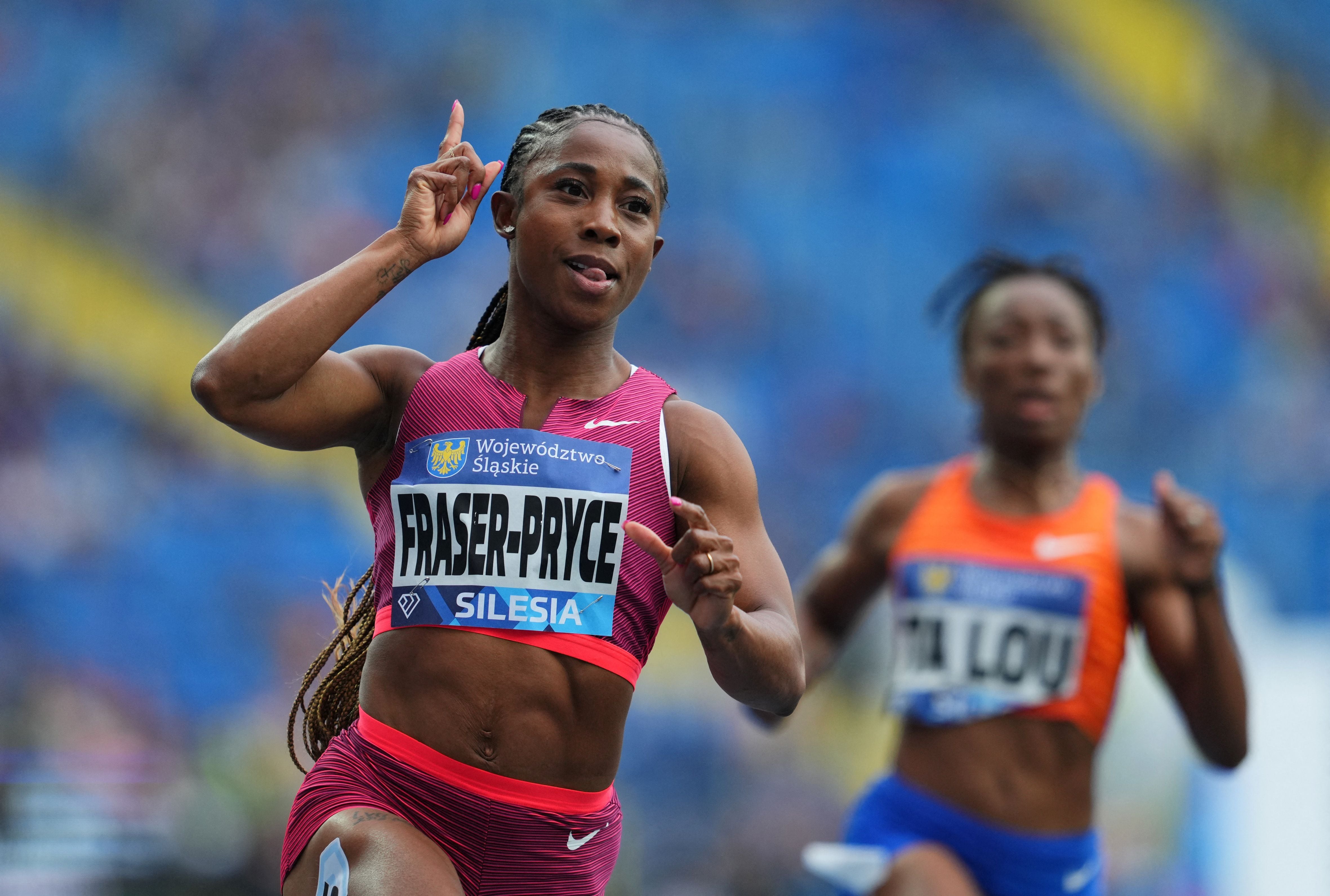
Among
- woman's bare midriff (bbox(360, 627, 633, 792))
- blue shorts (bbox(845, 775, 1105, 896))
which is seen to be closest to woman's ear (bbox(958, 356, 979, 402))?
blue shorts (bbox(845, 775, 1105, 896))

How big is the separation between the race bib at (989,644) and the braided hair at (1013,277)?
0.84 metres

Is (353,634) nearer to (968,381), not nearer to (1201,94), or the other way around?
(968,381)

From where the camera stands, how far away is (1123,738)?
326 inches

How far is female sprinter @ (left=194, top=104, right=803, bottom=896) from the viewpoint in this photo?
7.82ft

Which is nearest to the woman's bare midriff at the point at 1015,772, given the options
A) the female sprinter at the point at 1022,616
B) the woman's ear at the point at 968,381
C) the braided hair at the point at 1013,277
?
the female sprinter at the point at 1022,616

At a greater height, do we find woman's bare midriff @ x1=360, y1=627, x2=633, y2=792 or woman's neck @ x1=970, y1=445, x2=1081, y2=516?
woman's neck @ x1=970, y1=445, x2=1081, y2=516

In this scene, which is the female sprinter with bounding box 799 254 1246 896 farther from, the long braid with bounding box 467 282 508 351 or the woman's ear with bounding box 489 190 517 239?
the woman's ear with bounding box 489 190 517 239

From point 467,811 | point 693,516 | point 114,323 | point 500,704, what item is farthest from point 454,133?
point 114,323

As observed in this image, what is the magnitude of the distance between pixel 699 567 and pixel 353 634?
3.56 ft

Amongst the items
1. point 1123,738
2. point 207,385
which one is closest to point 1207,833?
point 1123,738

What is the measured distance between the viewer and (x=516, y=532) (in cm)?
247

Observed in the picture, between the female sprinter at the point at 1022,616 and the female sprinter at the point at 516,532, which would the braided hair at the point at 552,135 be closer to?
the female sprinter at the point at 516,532

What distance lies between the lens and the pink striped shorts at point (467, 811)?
2402 mm

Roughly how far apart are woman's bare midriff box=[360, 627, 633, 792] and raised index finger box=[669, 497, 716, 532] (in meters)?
0.40
